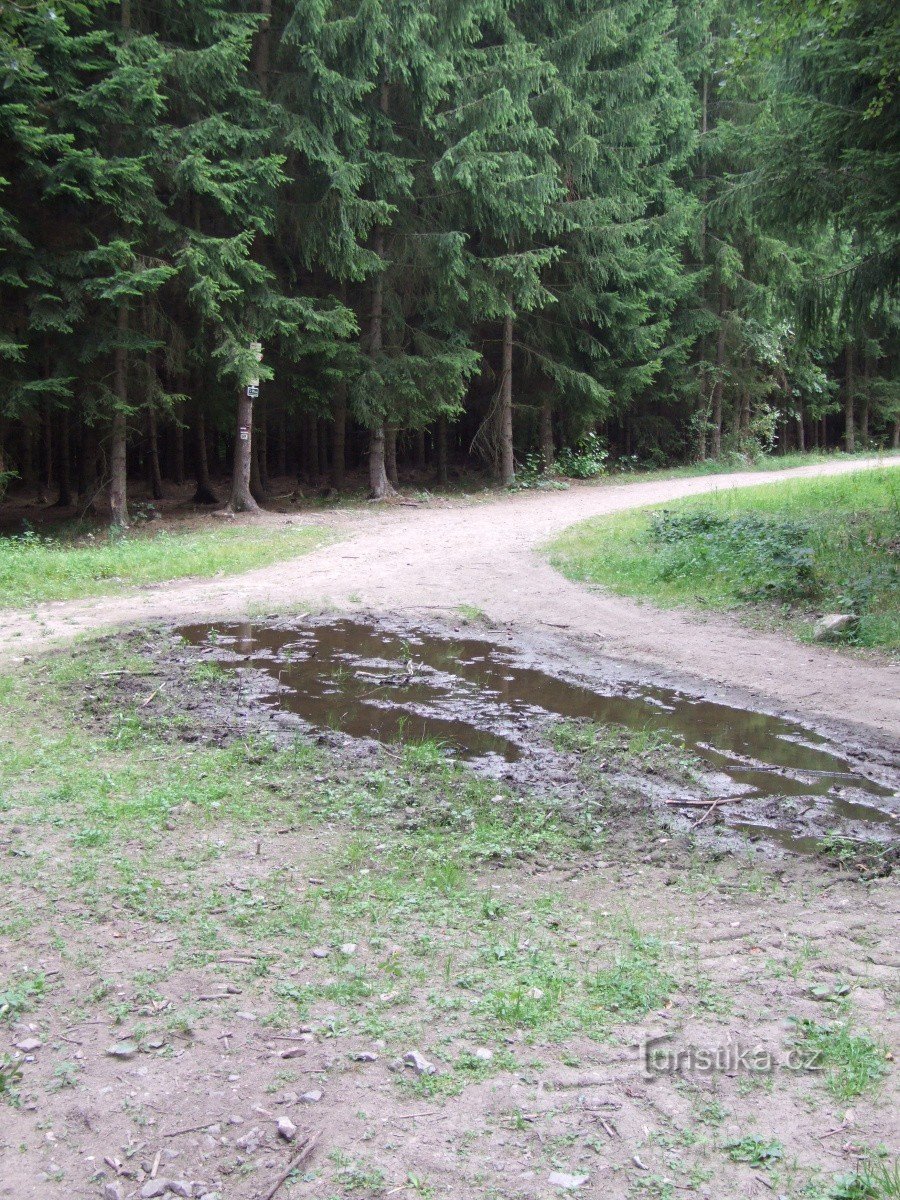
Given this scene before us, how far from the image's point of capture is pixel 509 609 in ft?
37.4

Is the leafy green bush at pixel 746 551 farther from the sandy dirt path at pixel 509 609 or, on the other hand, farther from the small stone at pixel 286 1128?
the small stone at pixel 286 1128

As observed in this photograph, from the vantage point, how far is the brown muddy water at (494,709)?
619 centimetres

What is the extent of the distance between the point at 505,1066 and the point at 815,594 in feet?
29.3

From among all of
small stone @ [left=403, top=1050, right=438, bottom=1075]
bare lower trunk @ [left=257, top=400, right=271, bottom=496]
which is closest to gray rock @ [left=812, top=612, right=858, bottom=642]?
small stone @ [left=403, top=1050, right=438, bottom=1075]

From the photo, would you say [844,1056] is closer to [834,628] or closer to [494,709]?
[494,709]

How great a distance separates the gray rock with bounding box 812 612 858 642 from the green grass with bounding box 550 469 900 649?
11cm

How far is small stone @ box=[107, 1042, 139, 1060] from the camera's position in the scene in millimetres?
3445

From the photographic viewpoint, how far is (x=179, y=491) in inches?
1080

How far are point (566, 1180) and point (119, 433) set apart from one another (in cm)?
1672

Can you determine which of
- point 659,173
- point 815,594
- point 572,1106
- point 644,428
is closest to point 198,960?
point 572,1106

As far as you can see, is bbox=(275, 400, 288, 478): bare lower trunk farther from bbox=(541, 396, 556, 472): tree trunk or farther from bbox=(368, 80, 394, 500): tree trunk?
bbox=(368, 80, 394, 500): tree trunk

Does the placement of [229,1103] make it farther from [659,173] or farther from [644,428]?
[644,428]

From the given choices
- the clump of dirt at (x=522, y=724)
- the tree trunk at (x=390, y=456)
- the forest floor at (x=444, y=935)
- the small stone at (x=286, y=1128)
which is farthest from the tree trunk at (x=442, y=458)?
the small stone at (x=286, y=1128)

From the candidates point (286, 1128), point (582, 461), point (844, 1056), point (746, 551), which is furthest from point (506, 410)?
point (286, 1128)
